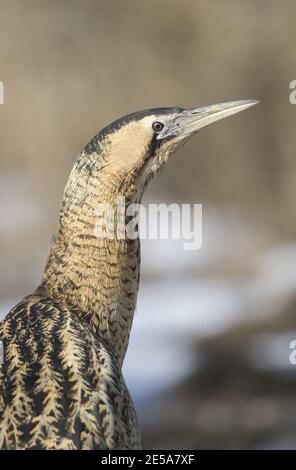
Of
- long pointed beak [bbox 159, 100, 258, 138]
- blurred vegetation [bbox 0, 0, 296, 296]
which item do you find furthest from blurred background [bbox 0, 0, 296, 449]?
long pointed beak [bbox 159, 100, 258, 138]

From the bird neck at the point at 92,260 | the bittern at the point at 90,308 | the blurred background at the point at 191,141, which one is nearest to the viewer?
the bittern at the point at 90,308

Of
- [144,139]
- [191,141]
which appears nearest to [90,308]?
[144,139]

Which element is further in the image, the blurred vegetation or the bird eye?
the blurred vegetation

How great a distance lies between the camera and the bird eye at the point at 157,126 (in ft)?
10.8

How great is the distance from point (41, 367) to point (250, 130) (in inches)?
248

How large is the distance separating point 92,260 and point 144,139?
416mm

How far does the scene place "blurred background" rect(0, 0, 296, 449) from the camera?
7.89 m

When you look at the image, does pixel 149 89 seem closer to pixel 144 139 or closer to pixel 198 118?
pixel 198 118

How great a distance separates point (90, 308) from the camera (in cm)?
314

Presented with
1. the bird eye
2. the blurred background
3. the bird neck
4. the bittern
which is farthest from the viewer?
the blurred background

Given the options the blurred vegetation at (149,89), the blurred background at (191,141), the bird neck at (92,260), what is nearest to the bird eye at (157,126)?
the bird neck at (92,260)

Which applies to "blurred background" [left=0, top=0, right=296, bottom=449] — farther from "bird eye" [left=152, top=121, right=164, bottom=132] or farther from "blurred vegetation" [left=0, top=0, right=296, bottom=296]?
"bird eye" [left=152, top=121, right=164, bottom=132]

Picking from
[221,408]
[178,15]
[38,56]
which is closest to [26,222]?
[38,56]

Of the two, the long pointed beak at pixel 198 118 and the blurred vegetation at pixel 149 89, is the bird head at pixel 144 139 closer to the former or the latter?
the long pointed beak at pixel 198 118
